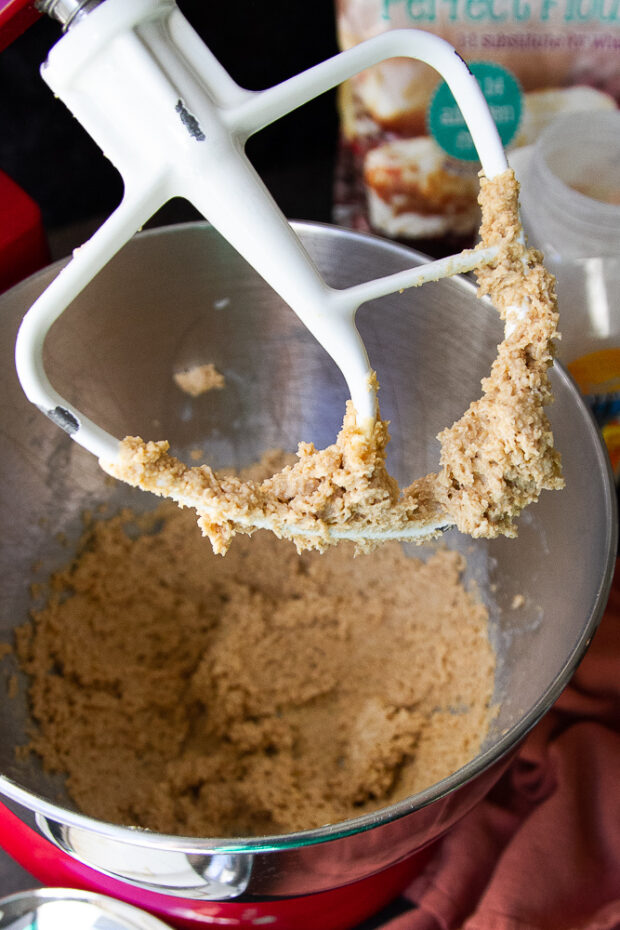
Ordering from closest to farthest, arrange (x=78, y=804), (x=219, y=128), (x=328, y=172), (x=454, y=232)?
(x=219, y=128)
(x=78, y=804)
(x=454, y=232)
(x=328, y=172)

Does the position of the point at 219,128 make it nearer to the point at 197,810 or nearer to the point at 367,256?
the point at 367,256

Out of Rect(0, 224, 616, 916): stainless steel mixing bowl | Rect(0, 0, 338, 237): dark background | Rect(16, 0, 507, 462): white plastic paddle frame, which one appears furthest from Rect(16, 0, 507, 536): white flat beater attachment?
Rect(0, 0, 338, 237): dark background

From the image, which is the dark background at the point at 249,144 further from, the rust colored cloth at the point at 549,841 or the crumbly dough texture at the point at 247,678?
the rust colored cloth at the point at 549,841

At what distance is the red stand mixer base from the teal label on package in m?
0.63

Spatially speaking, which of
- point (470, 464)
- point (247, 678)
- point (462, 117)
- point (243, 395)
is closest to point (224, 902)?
point (247, 678)

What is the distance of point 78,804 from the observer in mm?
616

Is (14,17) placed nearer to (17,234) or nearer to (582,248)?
(17,234)

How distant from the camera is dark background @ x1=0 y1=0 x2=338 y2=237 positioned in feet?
2.93

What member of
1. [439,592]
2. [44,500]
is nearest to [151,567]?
[44,500]

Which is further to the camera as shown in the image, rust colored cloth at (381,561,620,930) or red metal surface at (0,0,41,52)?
rust colored cloth at (381,561,620,930)

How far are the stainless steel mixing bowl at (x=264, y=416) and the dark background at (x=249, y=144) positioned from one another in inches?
12.2

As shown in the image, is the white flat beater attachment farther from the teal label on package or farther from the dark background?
the dark background

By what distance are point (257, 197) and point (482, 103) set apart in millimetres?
133

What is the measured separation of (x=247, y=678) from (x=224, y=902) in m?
0.19
